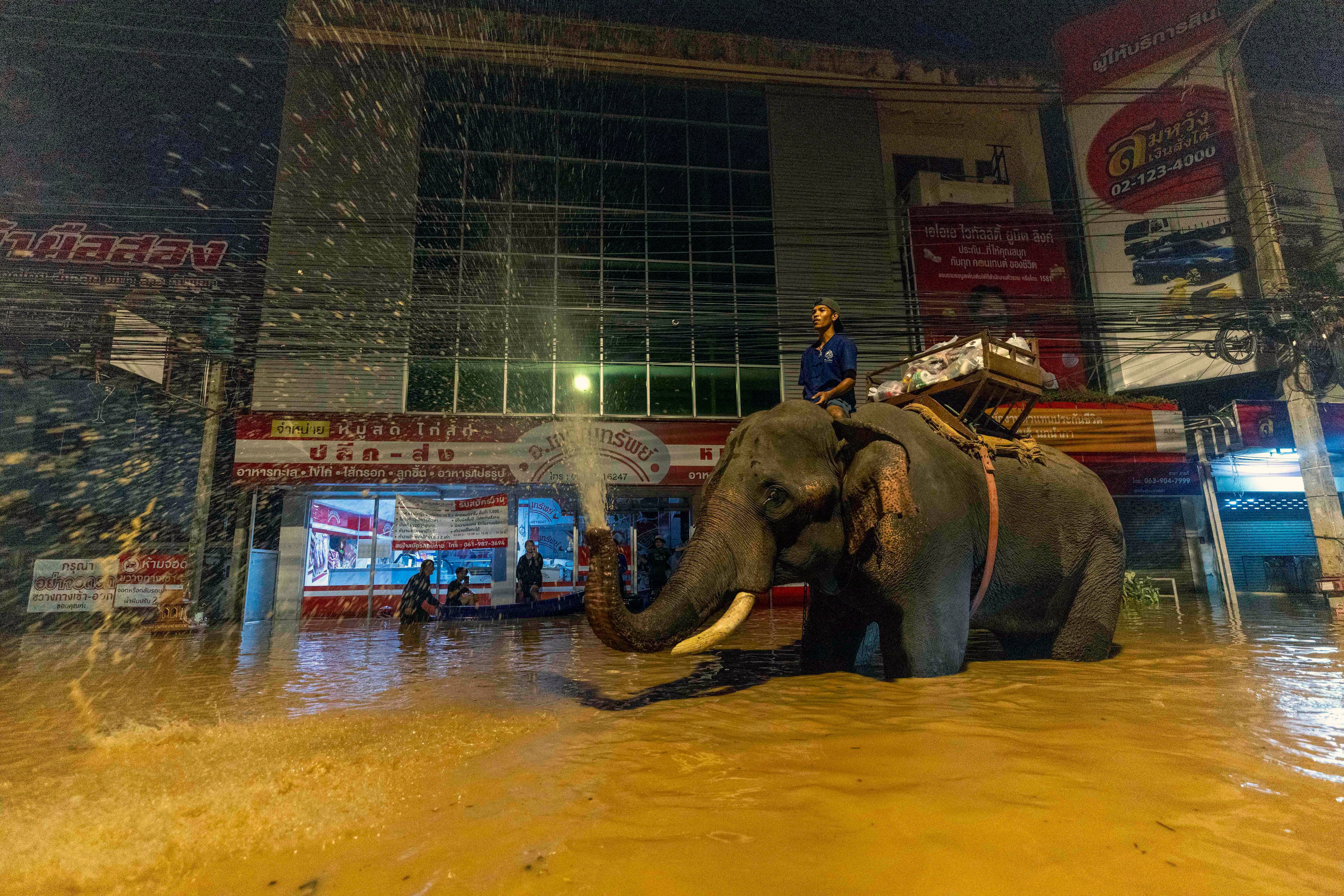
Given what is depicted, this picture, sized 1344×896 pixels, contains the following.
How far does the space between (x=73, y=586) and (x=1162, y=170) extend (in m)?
29.0

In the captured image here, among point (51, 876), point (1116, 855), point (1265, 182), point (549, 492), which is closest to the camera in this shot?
point (1116, 855)

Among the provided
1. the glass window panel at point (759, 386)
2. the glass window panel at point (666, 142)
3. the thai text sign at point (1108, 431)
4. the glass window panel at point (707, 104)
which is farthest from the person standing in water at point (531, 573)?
the glass window panel at point (707, 104)

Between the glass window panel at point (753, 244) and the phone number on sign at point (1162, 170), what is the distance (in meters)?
10.8

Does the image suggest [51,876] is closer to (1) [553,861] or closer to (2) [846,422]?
(1) [553,861]

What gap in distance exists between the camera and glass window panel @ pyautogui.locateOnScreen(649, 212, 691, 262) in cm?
1931

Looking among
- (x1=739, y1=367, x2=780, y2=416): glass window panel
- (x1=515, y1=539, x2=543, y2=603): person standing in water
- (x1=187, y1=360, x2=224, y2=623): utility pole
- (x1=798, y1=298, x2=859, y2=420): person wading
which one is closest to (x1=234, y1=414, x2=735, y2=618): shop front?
(x1=515, y1=539, x2=543, y2=603): person standing in water

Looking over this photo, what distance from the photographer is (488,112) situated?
18.9m

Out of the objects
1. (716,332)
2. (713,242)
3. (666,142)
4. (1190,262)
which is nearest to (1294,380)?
(1190,262)

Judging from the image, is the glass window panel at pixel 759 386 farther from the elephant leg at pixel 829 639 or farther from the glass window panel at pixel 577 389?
the elephant leg at pixel 829 639

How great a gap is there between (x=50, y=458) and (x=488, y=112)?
567 inches

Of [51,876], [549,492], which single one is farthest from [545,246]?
[51,876]

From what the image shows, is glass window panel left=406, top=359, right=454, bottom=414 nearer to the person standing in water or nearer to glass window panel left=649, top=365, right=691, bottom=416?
the person standing in water

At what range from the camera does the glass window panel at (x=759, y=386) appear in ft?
62.6

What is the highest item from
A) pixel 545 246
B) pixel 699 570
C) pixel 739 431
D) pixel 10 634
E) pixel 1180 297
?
pixel 545 246
